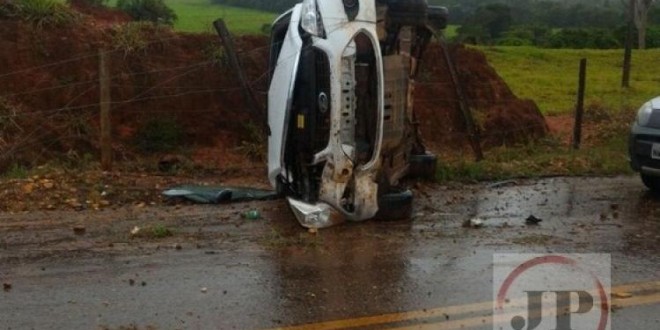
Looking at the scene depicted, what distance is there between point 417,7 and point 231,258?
10.0 ft

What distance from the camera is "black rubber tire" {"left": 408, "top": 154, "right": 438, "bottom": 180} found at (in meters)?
9.62

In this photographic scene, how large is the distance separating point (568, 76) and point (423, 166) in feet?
46.7

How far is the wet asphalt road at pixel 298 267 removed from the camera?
5223mm

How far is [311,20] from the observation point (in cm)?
754

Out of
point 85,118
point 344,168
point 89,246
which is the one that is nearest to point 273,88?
point 344,168

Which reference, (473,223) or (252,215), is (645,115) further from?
(252,215)

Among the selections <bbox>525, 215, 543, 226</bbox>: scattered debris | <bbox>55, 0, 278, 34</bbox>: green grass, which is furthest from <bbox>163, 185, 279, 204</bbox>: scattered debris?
<bbox>55, 0, 278, 34</bbox>: green grass

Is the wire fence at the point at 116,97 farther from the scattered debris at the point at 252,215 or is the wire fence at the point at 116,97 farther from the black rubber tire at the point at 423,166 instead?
the scattered debris at the point at 252,215

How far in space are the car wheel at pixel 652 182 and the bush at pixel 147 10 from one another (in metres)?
8.78

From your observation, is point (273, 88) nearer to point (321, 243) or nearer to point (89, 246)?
point (321, 243)

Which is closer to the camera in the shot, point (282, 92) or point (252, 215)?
point (282, 92)

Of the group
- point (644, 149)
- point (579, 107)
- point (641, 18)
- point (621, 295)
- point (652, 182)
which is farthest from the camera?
point (641, 18)

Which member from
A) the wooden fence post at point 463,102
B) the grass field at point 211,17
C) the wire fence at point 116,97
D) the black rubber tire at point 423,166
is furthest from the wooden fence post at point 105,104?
the grass field at point 211,17

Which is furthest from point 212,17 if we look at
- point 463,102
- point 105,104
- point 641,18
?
point 641,18
